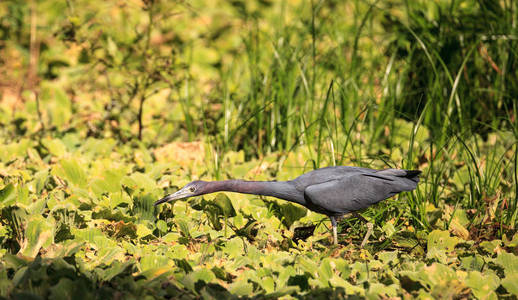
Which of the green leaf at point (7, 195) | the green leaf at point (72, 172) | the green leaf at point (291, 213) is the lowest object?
the green leaf at point (291, 213)

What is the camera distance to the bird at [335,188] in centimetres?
322

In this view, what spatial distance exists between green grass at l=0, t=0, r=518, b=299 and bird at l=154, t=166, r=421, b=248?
0.19 m

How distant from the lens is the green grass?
8.86ft

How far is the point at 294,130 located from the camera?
4.85 meters

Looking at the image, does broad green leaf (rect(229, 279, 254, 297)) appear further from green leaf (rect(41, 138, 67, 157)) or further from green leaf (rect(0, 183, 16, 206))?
green leaf (rect(41, 138, 67, 157))

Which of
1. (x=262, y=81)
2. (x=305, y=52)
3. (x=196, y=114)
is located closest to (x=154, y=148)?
(x=196, y=114)

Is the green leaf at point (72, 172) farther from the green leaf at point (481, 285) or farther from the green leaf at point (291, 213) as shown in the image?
the green leaf at point (481, 285)

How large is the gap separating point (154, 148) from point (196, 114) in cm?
65

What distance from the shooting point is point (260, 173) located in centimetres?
446

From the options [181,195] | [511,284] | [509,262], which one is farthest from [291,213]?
[511,284]

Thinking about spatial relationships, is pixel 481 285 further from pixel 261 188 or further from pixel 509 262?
pixel 261 188

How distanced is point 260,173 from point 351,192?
132 centimetres

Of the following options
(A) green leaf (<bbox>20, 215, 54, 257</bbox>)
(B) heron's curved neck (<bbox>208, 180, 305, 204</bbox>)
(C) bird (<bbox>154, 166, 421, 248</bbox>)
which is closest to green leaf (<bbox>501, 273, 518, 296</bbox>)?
(C) bird (<bbox>154, 166, 421, 248</bbox>)

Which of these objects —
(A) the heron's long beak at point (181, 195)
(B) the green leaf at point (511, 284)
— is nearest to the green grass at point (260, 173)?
(B) the green leaf at point (511, 284)
